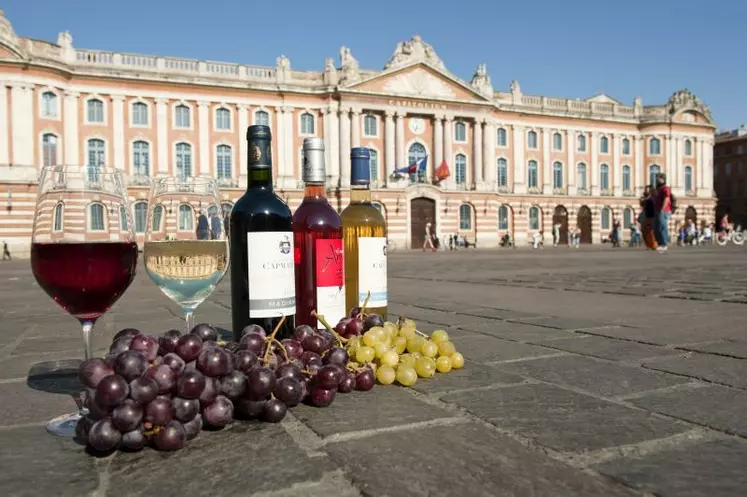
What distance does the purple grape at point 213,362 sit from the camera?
4.73 ft

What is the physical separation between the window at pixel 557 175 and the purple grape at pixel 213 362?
136 ft

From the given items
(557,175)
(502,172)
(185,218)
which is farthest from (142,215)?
(557,175)

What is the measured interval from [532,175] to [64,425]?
4063 centimetres

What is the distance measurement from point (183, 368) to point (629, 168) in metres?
46.4

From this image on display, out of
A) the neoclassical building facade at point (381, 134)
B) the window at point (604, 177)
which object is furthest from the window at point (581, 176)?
the window at point (604, 177)

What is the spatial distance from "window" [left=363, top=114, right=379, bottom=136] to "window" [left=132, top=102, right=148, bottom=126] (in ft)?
38.0

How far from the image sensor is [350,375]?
1.88 metres

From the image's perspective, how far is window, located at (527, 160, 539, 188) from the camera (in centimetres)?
4019

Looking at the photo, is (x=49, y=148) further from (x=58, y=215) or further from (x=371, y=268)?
(x=58, y=215)

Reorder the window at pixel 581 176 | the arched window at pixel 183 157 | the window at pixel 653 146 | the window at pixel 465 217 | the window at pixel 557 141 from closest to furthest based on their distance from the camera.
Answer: the arched window at pixel 183 157
the window at pixel 465 217
the window at pixel 557 141
the window at pixel 581 176
the window at pixel 653 146

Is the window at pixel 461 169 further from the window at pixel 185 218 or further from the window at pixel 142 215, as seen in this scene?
the window at pixel 185 218

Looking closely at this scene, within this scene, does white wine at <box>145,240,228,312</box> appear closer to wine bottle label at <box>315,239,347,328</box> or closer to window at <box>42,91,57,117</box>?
wine bottle label at <box>315,239,347,328</box>

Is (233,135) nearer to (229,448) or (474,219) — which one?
(474,219)

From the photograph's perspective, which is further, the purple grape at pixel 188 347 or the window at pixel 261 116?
the window at pixel 261 116
